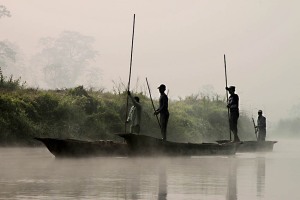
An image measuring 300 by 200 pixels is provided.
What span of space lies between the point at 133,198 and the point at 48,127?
73.7ft

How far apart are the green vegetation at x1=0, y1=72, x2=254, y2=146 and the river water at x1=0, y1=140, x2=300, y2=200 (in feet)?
28.8

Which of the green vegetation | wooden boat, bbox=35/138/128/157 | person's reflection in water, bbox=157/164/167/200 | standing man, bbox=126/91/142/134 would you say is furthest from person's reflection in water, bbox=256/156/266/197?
the green vegetation

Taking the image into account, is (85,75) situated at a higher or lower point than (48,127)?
higher

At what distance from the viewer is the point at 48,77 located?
116312 millimetres

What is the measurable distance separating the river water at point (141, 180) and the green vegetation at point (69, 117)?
877 centimetres

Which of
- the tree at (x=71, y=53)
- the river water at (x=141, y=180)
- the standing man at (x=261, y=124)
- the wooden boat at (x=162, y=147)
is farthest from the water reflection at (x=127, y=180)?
the tree at (x=71, y=53)

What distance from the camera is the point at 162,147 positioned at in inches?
1009

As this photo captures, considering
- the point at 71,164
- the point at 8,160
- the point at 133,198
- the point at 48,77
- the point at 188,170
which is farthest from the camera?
the point at 48,77

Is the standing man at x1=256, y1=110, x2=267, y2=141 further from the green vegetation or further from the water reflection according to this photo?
the water reflection

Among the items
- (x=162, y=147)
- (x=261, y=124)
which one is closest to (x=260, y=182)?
(x=162, y=147)

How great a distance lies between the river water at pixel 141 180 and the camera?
1314 cm

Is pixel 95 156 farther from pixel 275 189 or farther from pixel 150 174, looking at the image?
pixel 275 189

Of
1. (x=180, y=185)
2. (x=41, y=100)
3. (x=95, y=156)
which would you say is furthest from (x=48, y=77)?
(x=180, y=185)

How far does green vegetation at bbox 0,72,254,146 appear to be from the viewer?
1300 inches
